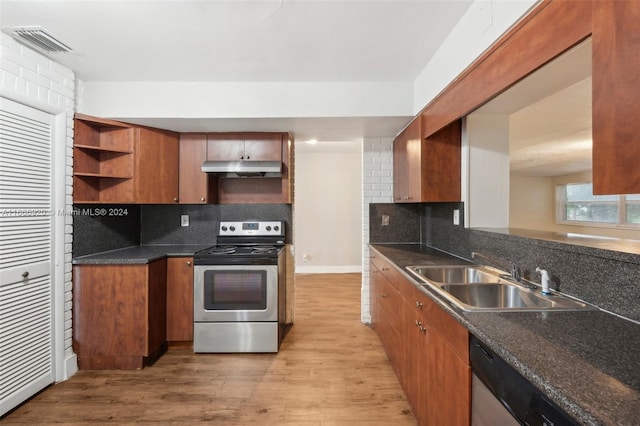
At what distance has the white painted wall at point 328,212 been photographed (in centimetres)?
561

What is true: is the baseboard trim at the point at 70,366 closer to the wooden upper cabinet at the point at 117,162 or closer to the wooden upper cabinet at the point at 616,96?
the wooden upper cabinet at the point at 117,162

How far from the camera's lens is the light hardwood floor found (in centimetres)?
180

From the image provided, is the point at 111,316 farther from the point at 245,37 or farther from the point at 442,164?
the point at 442,164

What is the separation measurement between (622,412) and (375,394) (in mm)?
1670

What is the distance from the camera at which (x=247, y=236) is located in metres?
3.12

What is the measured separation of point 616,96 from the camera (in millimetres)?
784

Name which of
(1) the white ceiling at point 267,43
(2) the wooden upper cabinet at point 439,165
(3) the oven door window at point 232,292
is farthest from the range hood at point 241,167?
(2) the wooden upper cabinet at point 439,165

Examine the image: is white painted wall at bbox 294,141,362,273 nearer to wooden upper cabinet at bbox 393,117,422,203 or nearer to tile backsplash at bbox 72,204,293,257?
tile backsplash at bbox 72,204,293,257

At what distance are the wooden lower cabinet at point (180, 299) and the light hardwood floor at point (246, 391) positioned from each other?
189mm

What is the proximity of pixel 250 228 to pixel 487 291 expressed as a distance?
2.32 metres

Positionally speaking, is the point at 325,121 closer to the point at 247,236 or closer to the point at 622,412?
the point at 247,236

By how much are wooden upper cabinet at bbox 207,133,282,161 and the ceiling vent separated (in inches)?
48.4

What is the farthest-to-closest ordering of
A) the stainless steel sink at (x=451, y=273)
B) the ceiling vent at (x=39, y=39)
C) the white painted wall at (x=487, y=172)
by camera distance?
the white painted wall at (x=487, y=172) → the stainless steel sink at (x=451, y=273) → the ceiling vent at (x=39, y=39)

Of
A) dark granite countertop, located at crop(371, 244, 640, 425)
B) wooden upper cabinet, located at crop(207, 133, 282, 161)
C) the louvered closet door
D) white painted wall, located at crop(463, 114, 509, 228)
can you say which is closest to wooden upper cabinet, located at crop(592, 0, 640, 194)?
dark granite countertop, located at crop(371, 244, 640, 425)
